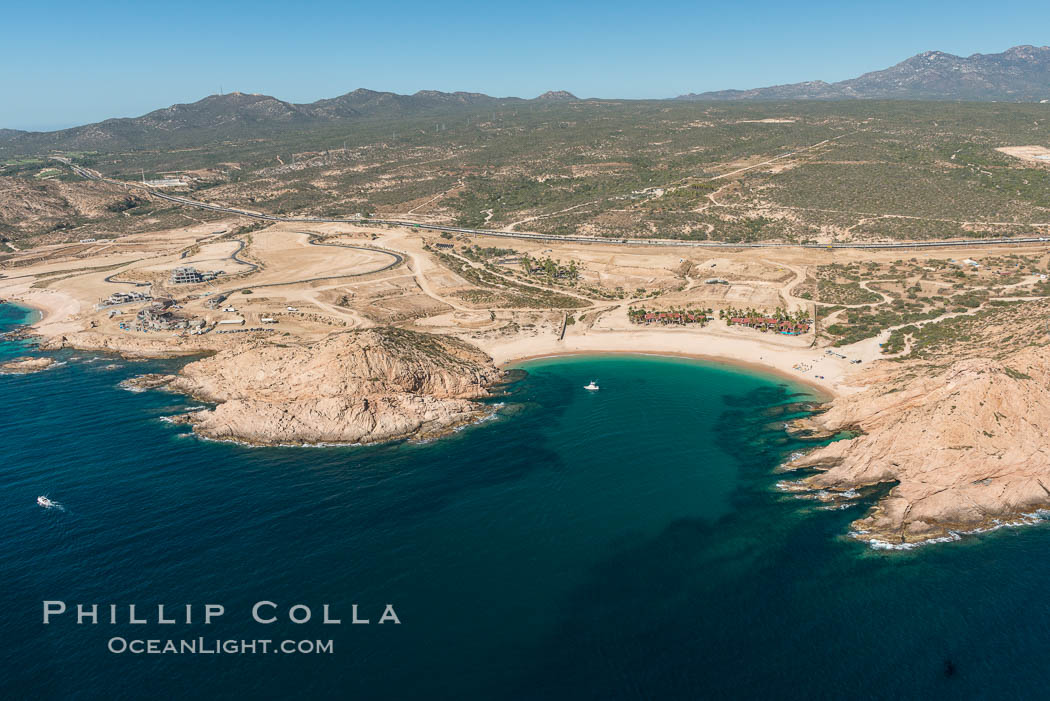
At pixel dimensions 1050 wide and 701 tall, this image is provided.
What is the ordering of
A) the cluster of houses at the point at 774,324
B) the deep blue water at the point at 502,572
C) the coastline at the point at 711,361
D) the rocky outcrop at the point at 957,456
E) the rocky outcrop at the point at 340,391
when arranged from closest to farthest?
the deep blue water at the point at 502,572
the rocky outcrop at the point at 957,456
the rocky outcrop at the point at 340,391
the coastline at the point at 711,361
the cluster of houses at the point at 774,324

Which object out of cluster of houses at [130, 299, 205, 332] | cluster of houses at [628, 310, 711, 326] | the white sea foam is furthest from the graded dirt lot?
cluster of houses at [130, 299, 205, 332]

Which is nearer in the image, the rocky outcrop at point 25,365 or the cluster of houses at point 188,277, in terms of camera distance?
the rocky outcrop at point 25,365

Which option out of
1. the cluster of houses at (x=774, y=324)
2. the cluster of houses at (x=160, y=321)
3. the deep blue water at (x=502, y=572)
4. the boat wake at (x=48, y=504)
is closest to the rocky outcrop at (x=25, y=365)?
the cluster of houses at (x=160, y=321)

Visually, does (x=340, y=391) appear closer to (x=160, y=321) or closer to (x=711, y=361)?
(x=711, y=361)

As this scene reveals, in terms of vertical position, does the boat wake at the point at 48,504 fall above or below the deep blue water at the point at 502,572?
above

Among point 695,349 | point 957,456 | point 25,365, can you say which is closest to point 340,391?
point 695,349

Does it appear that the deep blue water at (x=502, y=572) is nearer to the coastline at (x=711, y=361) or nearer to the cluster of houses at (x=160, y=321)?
the coastline at (x=711, y=361)

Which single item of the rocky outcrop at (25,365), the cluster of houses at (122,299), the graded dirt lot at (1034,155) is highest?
the graded dirt lot at (1034,155)
